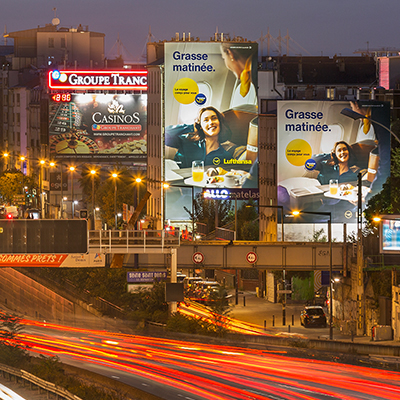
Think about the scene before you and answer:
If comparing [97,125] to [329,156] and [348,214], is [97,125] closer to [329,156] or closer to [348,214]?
[329,156]

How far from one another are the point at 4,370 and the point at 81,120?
101215mm

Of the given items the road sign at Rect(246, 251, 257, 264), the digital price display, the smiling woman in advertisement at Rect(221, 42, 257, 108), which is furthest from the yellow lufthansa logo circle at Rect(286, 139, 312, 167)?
the digital price display

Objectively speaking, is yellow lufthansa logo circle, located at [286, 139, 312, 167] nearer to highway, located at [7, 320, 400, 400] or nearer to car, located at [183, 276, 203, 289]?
car, located at [183, 276, 203, 289]

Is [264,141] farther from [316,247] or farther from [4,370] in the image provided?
[4,370]

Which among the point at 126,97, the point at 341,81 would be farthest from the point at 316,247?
the point at 126,97

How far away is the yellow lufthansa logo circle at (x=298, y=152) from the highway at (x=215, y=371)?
44.6 meters

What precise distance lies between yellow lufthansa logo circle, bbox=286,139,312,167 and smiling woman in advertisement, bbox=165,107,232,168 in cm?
1213

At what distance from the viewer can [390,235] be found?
6700cm

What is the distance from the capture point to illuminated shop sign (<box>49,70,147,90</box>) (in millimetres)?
142000

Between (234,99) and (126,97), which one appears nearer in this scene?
(234,99)

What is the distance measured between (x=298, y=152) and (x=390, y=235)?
33154mm

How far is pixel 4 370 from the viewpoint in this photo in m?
42.0

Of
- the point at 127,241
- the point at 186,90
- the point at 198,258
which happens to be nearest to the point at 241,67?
the point at 186,90

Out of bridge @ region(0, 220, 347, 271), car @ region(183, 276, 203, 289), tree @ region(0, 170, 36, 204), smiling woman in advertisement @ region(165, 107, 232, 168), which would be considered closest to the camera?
bridge @ region(0, 220, 347, 271)
